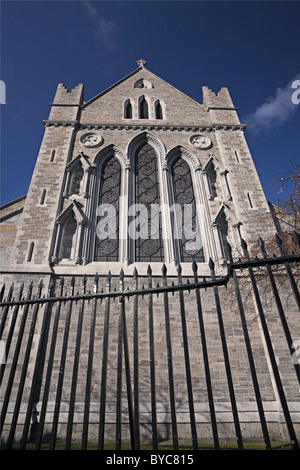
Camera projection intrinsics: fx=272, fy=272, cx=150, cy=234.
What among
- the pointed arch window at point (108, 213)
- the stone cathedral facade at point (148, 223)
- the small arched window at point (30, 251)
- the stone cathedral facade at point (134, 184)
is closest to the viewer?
the stone cathedral facade at point (148, 223)

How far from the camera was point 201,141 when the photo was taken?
11.8 metres

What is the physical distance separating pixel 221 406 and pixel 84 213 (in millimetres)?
6834

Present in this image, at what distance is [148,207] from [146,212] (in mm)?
242

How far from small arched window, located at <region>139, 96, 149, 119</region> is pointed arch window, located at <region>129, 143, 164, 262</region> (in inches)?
114

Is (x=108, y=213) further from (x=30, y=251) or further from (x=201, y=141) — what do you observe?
(x=201, y=141)

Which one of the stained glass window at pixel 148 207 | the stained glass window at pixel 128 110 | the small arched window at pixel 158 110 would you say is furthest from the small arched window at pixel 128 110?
the stained glass window at pixel 148 207

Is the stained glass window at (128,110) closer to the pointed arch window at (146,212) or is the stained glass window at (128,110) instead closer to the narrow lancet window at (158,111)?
the narrow lancet window at (158,111)

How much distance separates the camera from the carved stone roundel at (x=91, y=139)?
1141 centimetres

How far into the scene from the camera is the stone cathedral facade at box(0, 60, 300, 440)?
634cm

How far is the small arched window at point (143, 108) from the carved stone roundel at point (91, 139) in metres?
2.87

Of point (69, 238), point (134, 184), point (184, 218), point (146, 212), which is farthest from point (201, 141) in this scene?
point (69, 238)

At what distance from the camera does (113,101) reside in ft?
45.4
